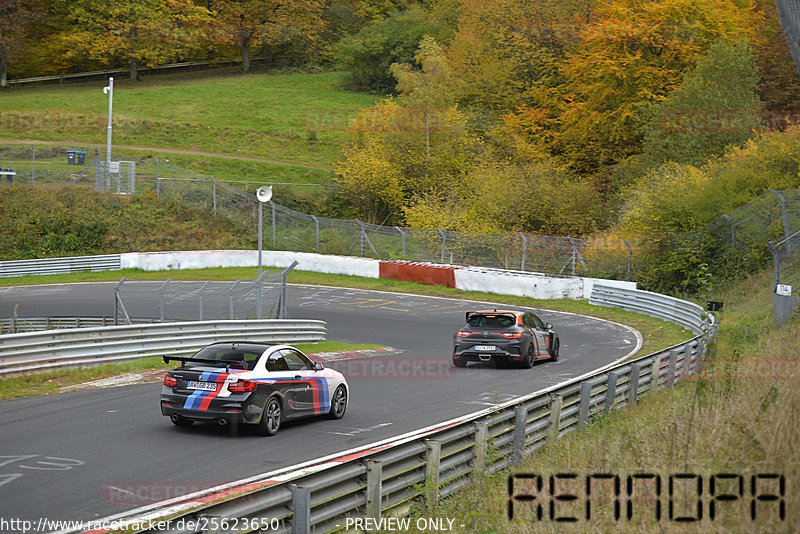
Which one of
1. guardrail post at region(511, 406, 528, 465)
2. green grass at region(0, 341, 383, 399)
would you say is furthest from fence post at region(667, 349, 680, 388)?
green grass at region(0, 341, 383, 399)

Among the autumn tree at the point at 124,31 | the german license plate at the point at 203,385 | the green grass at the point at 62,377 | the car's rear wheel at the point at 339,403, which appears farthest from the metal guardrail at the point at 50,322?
the autumn tree at the point at 124,31

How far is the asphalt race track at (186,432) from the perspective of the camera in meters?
8.79

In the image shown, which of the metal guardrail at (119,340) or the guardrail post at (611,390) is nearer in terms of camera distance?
the guardrail post at (611,390)

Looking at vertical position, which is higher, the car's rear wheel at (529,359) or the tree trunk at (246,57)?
the tree trunk at (246,57)

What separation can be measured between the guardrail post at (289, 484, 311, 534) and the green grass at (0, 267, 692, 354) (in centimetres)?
2184

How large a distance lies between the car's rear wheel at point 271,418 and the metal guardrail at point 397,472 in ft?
5.57

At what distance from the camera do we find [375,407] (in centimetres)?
1466

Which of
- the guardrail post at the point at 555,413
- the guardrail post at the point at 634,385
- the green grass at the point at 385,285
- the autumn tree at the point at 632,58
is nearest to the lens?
the guardrail post at the point at 555,413

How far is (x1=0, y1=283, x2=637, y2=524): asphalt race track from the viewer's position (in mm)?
8789

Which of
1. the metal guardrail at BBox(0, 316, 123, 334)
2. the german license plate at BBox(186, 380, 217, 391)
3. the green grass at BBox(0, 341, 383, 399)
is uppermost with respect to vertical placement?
the german license plate at BBox(186, 380, 217, 391)

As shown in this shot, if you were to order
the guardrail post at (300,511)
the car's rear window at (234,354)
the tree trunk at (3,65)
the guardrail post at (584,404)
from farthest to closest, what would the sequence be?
the tree trunk at (3,65) → the car's rear window at (234,354) → the guardrail post at (584,404) → the guardrail post at (300,511)

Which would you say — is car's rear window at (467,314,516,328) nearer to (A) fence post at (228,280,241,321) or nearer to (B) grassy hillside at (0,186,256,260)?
(A) fence post at (228,280,241,321)

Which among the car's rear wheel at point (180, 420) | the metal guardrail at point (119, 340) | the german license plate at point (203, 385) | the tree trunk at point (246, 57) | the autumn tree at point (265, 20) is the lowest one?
the car's rear wheel at point (180, 420)

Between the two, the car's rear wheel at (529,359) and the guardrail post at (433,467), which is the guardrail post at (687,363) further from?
the guardrail post at (433,467)
